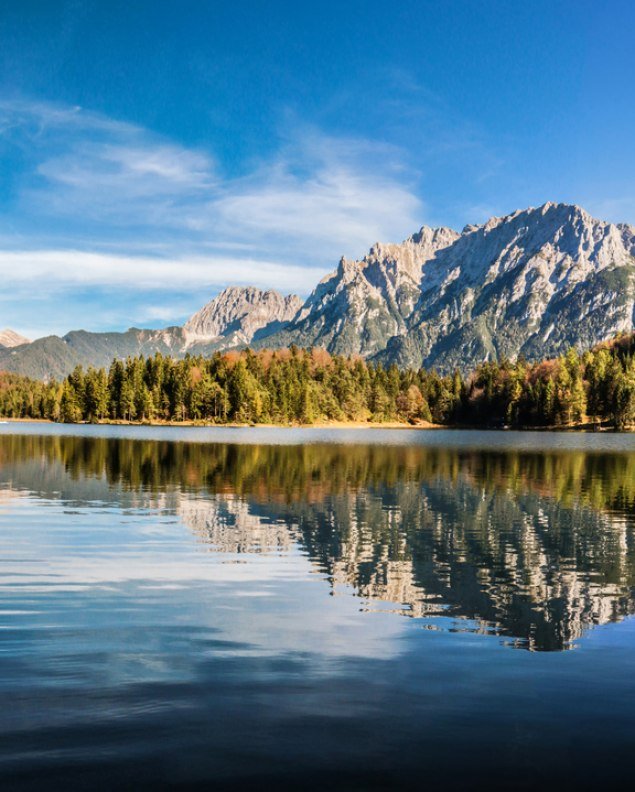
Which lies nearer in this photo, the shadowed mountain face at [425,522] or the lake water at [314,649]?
the lake water at [314,649]

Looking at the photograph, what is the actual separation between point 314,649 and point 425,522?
2150 centimetres

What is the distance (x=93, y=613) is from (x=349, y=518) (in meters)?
20.4

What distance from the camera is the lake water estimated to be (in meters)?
10.4

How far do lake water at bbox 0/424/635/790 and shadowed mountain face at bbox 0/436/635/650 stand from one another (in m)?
0.20

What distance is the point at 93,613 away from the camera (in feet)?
61.7

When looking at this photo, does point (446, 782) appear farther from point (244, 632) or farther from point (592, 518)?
point (592, 518)

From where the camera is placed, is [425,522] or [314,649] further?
[425,522]

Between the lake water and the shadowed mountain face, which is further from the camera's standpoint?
the shadowed mountain face

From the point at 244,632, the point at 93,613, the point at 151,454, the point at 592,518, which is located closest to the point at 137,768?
the point at 244,632

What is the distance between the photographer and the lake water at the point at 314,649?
10.4 metres

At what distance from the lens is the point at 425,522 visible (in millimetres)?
36625

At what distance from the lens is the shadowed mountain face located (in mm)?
21125

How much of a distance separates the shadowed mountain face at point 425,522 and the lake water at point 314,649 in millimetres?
198

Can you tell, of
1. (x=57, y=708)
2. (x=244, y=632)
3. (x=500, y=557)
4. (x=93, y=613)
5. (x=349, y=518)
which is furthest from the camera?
(x=349, y=518)
